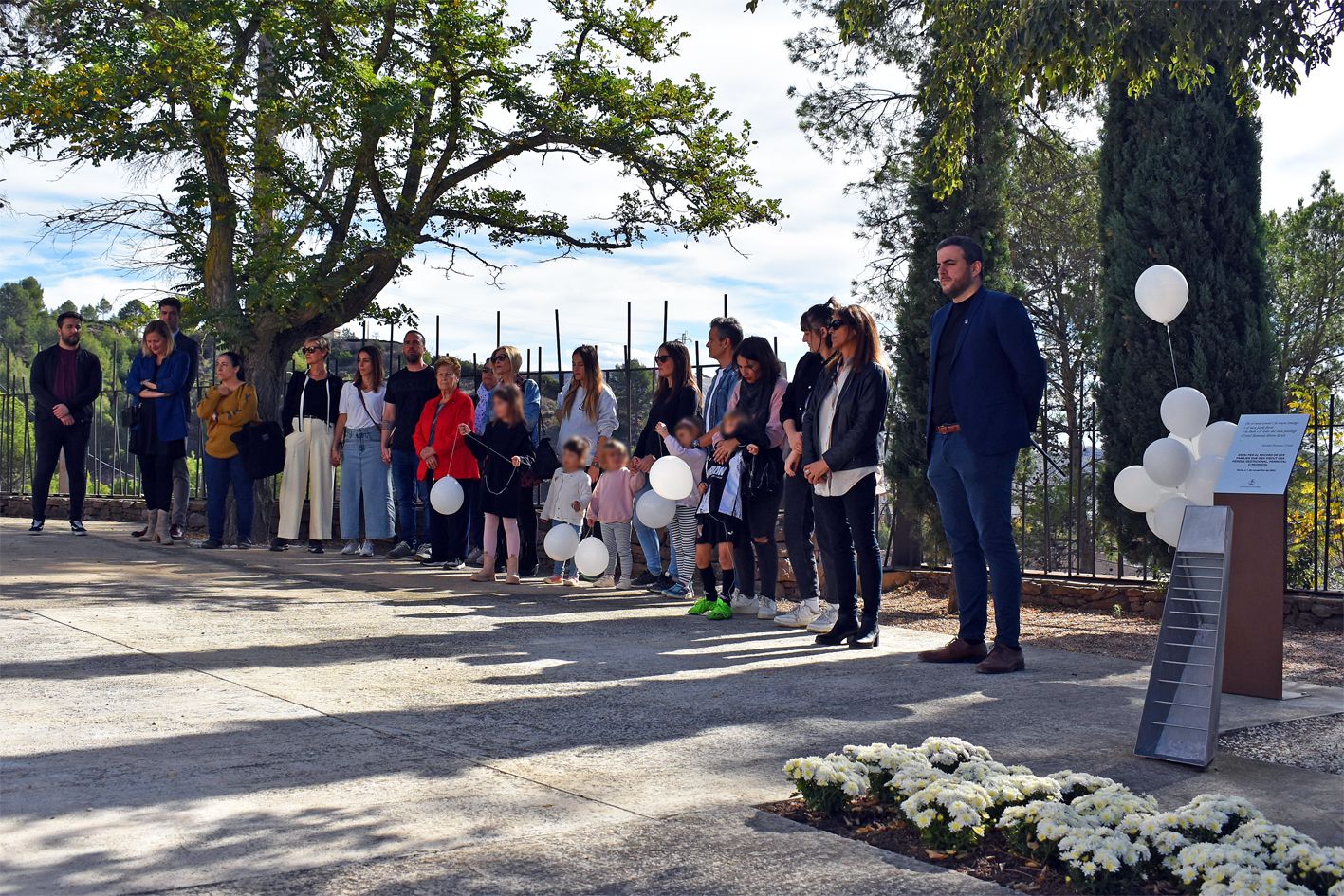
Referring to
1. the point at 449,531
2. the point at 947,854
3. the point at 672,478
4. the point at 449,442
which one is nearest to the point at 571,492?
the point at 449,442

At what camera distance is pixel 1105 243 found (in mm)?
10297

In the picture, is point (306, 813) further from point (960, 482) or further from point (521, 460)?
point (521, 460)

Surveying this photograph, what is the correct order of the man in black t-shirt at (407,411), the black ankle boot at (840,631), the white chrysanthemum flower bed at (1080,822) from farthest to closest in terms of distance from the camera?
the man in black t-shirt at (407,411) < the black ankle boot at (840,631) < the white chrysanthemum flower bed at (1080,822)

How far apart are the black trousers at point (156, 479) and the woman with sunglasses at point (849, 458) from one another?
22.9 feet

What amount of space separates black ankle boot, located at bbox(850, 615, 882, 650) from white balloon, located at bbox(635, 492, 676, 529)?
7.45 ft

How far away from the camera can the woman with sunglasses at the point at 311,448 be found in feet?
37.4

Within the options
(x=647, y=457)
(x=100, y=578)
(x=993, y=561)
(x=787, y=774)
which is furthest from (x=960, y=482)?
(x=100, y=578)

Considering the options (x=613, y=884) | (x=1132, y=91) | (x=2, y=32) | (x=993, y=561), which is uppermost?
(x=2, y=32)

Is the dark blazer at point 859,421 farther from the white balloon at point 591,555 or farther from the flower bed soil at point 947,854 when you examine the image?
the flower bed soil at point 947,854

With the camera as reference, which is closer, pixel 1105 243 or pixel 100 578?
pixel 100 578

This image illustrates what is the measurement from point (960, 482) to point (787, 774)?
9.11 feet

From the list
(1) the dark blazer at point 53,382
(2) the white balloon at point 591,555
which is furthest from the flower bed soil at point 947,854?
(1) the dark blazer at point 53,382

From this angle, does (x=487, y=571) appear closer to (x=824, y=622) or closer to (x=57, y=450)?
(x=824, y=622)

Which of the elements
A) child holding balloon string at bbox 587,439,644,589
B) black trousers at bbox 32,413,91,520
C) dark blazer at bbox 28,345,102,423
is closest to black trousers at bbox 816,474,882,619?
child holding balloon string at bbox 587,439,644,589
